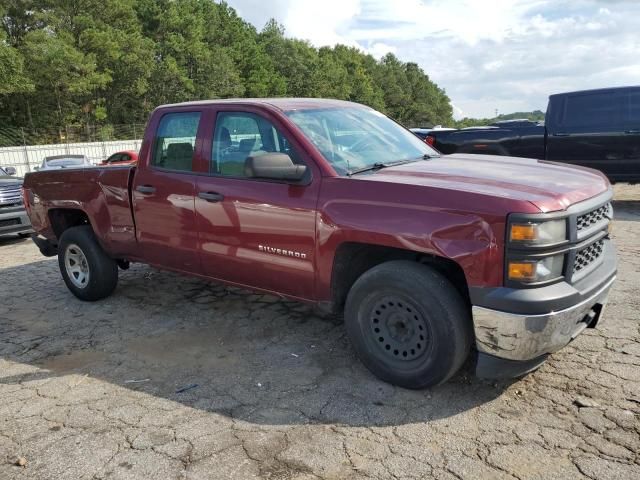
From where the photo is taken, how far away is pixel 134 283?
6.22 m

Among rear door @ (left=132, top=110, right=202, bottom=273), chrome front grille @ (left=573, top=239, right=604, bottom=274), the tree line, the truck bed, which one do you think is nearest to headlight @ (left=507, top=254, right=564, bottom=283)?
chrome front grille @ (left=573, top=239, right=604, bottom=274)

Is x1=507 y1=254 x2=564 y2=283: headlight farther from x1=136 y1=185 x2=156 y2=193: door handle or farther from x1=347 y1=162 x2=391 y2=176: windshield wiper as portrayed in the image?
x1=136 y1=185 x2=156 y2=193: door handle

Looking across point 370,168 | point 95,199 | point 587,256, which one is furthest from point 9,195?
point 587,256

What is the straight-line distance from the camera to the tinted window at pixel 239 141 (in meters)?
4.03

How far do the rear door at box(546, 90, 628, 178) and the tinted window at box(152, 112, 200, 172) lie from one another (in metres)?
7.10

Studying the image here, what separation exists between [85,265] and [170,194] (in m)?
1.68

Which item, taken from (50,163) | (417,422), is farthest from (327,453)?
(50,163)

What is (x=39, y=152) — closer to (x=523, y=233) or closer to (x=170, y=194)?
(x=170, y=194)

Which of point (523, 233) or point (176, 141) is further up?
point (176, 141)

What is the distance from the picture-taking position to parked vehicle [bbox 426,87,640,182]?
9086mm

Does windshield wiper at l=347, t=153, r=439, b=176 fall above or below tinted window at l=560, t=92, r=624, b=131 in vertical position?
below

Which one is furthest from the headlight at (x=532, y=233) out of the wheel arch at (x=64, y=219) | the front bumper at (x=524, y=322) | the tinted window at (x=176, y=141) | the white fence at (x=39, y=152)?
the white fence at (x=39, y=152)

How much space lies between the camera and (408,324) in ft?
11.2

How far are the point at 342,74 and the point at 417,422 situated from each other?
230ft
